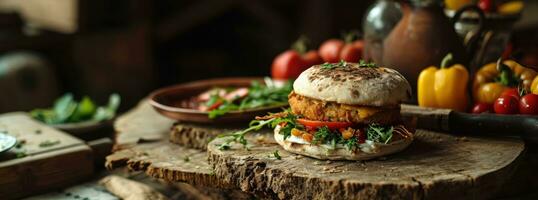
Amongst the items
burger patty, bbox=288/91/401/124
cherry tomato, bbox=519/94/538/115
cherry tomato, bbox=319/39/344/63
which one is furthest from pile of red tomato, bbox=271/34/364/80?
burger patty, bbox=288/91/401/124

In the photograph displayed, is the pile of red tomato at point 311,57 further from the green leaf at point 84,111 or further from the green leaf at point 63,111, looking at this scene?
the green leaf at point 63,111

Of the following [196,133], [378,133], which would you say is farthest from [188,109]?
[378,133]

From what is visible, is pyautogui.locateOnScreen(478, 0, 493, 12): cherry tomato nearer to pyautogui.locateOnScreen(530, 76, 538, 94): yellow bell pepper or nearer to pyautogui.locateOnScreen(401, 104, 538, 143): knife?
pyautogui.locateOnScreen(530, 76, 538, 94): yellow bell pepper

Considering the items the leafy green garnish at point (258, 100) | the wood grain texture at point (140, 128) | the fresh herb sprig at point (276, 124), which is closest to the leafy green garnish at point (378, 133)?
the fresh herb sprig at point (276, 124)

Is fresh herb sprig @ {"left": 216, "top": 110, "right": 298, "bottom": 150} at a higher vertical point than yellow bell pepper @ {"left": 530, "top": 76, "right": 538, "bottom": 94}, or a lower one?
lower

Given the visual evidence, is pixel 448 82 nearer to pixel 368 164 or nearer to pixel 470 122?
pixel 470 122
